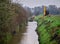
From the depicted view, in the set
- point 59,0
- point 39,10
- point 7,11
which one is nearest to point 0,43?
point 7,11

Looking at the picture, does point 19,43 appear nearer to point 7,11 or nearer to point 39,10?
point 7,11

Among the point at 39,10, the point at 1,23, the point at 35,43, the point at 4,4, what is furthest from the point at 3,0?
the point at 39,10

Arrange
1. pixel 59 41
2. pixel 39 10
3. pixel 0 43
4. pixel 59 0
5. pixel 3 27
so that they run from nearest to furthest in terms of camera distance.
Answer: pixel 59 41 < pixel 0 43 < pixel 3 27 < pixel 59 0 < pixel 39 10

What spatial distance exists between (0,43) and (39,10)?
55.3 m

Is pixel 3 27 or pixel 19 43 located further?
pixel 19 43

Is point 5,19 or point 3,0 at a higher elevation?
point 3,0

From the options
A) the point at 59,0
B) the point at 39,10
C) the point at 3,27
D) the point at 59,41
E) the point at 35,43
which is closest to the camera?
the point at 59,41

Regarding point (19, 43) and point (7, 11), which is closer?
point (7, 11)

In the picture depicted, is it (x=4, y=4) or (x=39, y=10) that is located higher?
(x=4, y=4)

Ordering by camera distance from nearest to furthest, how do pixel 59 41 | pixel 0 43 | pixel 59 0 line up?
pixel 59 41
pixel 0 43
pixel 59 0

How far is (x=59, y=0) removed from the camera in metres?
23.8

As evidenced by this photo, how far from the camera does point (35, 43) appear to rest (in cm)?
2195

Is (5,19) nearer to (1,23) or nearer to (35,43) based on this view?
(1,23)

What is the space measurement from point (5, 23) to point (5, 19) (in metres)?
0.35
